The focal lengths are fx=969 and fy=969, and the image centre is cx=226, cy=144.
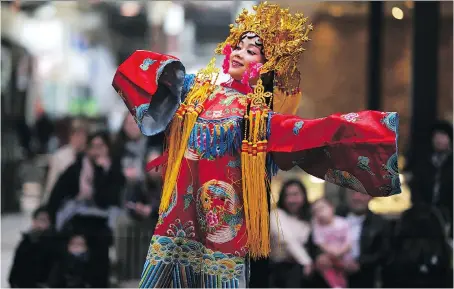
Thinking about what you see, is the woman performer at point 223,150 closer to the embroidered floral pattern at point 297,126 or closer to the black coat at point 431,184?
the embroidered floral pattern at point 297,126

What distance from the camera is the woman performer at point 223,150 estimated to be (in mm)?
4230

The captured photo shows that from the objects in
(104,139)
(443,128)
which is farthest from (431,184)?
(104,139)

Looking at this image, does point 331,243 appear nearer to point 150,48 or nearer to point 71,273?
point 71,273

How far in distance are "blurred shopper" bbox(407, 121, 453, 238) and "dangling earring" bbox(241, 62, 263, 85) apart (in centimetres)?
310

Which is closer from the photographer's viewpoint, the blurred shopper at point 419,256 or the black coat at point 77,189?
the blurred shopper at point 419,256

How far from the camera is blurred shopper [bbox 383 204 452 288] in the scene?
6586mm

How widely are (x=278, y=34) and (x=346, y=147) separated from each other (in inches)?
25.7

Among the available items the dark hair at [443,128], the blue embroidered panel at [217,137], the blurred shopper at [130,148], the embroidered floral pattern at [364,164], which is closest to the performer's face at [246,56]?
the blue embroidered panel at [217,137]

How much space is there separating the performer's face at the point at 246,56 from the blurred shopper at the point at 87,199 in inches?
112

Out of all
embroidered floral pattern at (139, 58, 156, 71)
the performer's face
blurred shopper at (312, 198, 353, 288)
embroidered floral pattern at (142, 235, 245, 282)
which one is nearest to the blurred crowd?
blurred shopper at (312, 198, 353, 288)

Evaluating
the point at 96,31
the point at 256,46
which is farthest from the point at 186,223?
the point at 96,31

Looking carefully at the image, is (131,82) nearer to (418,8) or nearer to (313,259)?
(313,259)

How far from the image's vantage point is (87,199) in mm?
7020

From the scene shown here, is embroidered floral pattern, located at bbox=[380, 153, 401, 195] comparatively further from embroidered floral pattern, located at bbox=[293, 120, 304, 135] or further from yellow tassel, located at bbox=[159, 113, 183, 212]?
yellow tassel, located at bbox=[159, 113, 183, 212]
